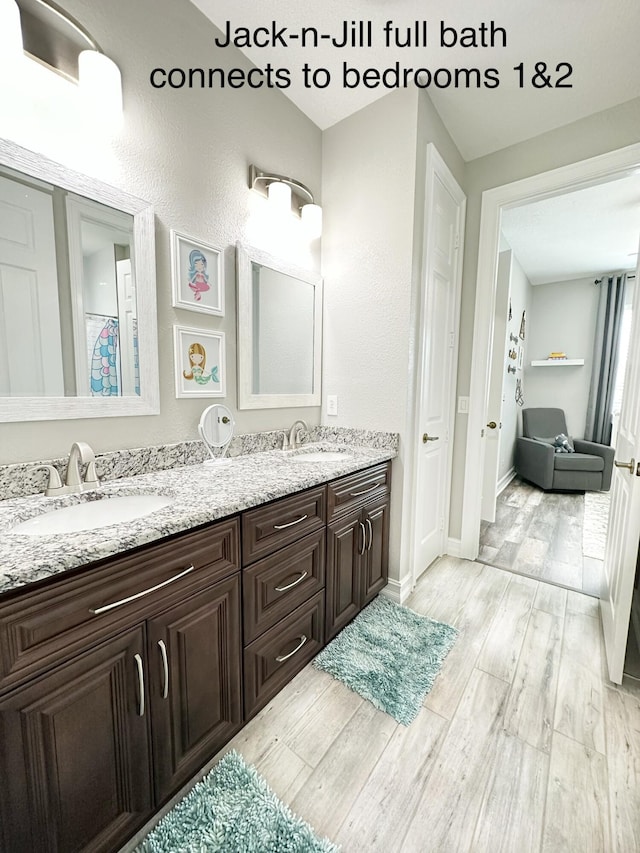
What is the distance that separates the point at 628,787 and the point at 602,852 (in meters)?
0.26

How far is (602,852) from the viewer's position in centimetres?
94

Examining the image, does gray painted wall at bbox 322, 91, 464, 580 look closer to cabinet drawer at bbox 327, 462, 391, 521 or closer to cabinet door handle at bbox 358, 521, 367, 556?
cabinet drawer at bbox 327, 462, 391, 521

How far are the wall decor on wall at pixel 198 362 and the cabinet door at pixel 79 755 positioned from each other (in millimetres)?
971

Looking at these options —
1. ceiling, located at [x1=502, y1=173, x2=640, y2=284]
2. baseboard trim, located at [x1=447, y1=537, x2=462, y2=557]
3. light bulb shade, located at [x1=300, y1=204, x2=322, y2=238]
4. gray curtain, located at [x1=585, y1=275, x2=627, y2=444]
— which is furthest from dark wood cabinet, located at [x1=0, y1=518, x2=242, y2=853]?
gray curtain, located at [x1=585, y1=275, x2=627, y2=444]

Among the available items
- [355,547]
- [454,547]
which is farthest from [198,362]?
[454,547]

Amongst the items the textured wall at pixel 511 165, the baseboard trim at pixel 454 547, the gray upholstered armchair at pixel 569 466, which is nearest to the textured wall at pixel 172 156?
the textured wall at pixel 511 165

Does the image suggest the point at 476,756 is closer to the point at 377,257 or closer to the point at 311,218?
the point at 377,257

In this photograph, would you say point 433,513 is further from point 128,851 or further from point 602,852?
point 128,851

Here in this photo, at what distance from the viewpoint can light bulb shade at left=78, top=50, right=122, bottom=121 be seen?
1.11 metres

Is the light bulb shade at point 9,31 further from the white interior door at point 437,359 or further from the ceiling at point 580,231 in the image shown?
the ceiling at point 580,231

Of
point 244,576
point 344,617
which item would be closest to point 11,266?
point 244,576

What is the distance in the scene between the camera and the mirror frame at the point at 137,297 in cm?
106

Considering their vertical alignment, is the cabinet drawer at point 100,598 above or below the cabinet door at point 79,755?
above

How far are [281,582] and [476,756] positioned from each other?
87cm
